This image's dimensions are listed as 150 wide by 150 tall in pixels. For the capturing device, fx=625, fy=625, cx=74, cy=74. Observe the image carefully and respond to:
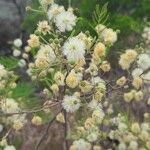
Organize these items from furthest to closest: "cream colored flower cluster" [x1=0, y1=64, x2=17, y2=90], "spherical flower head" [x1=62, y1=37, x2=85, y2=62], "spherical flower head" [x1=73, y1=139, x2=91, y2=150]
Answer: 1. "spherical flower head" [x1=73, y1=139, x2=91, y2=150]
2. "cream colored flower cluster" [x1=0, y1=64, x2=17, y2=90]
3. "spherical flower head" [x1=62, y1=37, x2=85, y2=62]

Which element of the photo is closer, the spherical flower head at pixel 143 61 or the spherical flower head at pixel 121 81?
the spherical flower head at pixel 143 61

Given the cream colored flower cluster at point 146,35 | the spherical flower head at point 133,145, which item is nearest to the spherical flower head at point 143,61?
the spherical flower head at point 133,145

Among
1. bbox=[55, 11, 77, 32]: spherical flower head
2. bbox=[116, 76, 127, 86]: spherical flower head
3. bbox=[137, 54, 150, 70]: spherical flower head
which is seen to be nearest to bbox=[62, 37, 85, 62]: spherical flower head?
bbox=[55, 11, 77, 32]: spherical flower head

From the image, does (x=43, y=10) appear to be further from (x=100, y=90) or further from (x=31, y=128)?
(x=31, y=128)

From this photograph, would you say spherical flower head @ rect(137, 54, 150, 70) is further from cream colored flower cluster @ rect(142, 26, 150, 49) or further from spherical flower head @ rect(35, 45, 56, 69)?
cream colored flower cluster @ rect(142, 26, 150, 49)

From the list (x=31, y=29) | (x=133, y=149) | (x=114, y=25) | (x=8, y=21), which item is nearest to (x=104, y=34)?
(x=133, y=149)

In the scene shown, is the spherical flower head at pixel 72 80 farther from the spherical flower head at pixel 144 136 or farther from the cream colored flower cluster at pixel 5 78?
the spherical flower head at pixel 144 136
